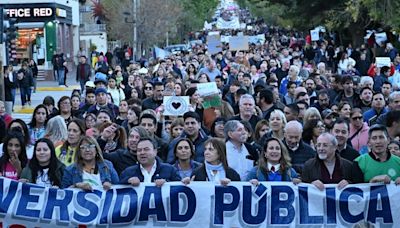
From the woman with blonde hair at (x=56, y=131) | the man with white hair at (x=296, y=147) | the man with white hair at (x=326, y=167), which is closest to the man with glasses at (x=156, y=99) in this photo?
the woman with blonde hair at (x=56, y=131)

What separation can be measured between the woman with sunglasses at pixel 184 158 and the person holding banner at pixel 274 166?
839mm

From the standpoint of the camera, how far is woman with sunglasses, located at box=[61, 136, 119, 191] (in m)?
9.09

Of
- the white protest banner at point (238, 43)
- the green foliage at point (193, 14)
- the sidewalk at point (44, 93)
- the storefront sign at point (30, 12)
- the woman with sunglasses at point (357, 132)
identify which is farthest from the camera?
the green foliage at point (193, 14)

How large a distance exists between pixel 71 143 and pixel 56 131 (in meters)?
0.94

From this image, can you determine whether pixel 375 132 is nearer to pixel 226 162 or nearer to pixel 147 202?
pixel 226 162

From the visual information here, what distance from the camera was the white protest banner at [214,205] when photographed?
8805mm

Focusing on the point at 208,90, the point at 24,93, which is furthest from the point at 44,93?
the point at 208,90

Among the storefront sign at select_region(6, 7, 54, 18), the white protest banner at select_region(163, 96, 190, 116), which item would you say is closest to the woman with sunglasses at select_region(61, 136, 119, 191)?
the white protest banner at select_region(163, 96, 190, 116)

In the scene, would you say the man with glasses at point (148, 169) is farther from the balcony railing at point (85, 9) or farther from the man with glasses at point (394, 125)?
the balcony railing at point (85, 9)

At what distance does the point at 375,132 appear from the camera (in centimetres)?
957

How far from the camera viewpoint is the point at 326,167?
9227mm

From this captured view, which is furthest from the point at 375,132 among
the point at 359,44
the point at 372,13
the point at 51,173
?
the point at 359,44

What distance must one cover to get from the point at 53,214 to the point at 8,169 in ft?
3.97

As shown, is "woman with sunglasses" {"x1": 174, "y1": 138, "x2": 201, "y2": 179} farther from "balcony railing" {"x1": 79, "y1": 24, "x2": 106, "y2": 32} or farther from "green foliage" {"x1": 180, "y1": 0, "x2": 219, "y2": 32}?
"balcony railing" {"x1": 79, "y1": 24, "x2": 106, "y2": 32}
